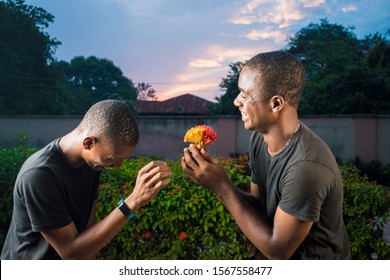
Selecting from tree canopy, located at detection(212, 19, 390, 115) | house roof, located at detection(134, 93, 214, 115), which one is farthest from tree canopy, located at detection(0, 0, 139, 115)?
house roof, located at detection(134, 93, 214, 115)

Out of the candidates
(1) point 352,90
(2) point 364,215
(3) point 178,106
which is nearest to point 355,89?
(1) point 352,90

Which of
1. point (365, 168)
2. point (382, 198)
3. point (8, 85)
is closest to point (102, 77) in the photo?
point (8, 85)

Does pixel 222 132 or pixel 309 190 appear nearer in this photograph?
pixel 309 190

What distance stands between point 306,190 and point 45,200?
82 centimetres

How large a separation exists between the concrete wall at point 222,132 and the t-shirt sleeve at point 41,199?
12.4 m

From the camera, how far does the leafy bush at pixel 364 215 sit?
3.37 m

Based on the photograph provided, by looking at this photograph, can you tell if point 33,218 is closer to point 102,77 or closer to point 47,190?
point 47,190

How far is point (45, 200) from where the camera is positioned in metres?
1.45

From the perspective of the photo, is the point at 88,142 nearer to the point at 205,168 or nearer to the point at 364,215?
the point at 205,168

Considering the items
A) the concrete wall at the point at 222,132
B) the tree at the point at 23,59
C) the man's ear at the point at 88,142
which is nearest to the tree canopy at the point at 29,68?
the tree at the point at 23,59

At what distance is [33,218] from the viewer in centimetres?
146

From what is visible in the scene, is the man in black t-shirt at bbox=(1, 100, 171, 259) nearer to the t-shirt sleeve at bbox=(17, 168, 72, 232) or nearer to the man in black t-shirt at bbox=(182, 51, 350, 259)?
the t-shirt sleeve at bbox=(17, 168, 72, 232)

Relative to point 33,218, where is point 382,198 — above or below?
below
